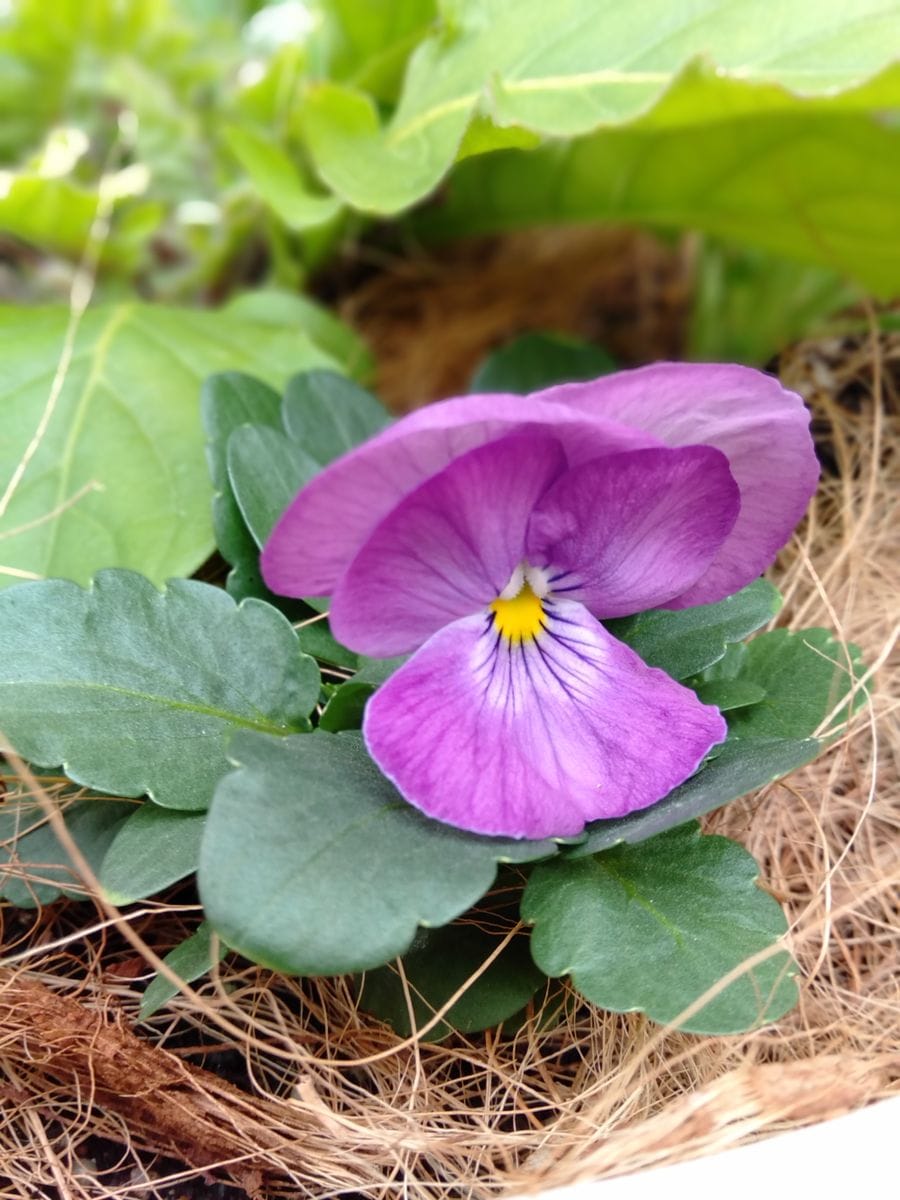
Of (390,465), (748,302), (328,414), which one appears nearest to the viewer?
(390,465)

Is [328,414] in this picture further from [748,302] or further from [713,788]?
[748,302]

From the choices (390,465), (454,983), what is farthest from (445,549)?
(454,983)

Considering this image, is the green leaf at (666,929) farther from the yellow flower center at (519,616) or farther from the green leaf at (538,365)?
the green leaf at (538,365)

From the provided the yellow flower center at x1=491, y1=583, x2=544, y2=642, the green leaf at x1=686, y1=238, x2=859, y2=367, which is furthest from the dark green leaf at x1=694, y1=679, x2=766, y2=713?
the green leaf at x1=686, y1=238, x2=859, y2=367

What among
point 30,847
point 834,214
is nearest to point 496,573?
point 30,847

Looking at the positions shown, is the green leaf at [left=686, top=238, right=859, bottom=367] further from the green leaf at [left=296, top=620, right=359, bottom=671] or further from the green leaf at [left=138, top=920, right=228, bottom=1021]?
the green leaf at [left=138, top=920, right=228, bottom=1021]

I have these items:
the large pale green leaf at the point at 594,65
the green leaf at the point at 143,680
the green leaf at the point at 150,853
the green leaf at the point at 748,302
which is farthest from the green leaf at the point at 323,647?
the green leaf at the point at 748,302
